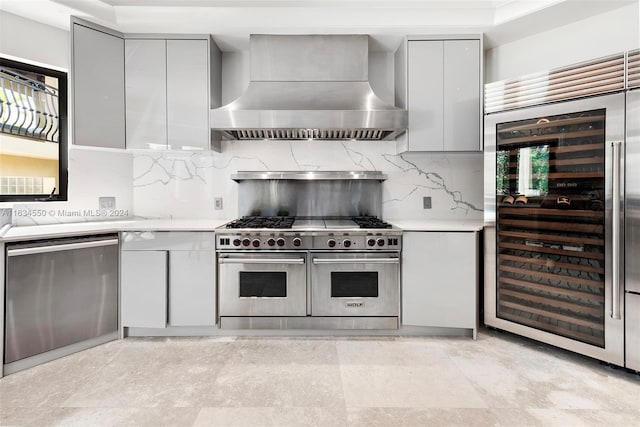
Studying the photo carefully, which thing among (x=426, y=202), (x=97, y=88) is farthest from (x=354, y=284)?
(x=97, y=88)

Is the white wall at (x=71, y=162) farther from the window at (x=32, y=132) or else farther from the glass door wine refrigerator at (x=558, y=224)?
the glass door wine refrigerator at (x=558, y=224)

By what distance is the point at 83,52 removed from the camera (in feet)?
8.73

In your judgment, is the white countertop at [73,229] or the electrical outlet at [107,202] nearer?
the white countertop at [73,229]

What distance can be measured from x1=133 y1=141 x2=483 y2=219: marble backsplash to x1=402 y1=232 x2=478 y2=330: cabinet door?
71 cm

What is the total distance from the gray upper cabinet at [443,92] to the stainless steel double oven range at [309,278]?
3.07ft

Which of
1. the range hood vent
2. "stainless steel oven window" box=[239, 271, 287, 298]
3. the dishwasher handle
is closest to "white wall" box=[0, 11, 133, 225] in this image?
the dishwasher handle

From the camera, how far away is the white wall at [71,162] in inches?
105

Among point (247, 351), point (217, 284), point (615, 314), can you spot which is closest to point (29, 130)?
point (217, 284)

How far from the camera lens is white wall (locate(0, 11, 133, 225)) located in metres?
2.67

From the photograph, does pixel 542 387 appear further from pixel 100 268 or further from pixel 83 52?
pixel 83 52

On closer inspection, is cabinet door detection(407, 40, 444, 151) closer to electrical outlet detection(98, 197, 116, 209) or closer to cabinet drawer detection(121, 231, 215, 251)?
cabinet drawer detection(121, 231, 215, 251)

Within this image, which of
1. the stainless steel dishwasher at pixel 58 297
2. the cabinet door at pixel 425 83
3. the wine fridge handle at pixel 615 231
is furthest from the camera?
the cabinet door at pixel 425 83

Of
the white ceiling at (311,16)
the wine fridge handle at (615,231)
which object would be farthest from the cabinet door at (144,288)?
the wine fridge handle at (615,231)

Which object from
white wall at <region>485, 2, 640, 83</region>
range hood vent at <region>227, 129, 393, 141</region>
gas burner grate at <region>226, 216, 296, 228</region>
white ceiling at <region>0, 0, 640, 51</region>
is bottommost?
gas burner grate at <region>226, 216, 296, 228</region>
